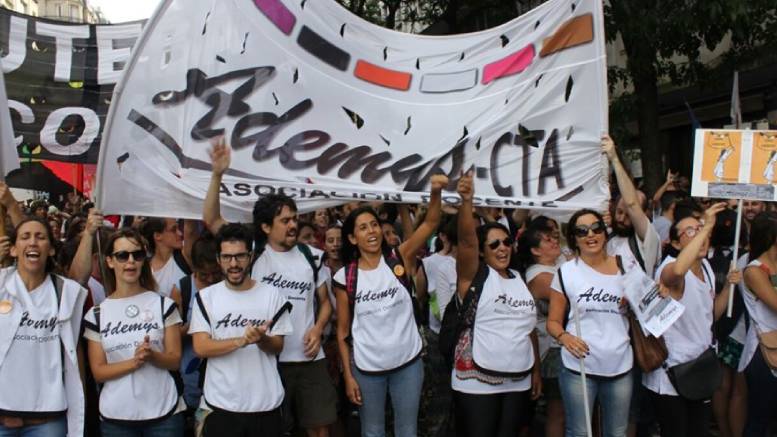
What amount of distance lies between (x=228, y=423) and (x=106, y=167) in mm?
1668

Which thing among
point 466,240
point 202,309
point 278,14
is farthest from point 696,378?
point 278,14

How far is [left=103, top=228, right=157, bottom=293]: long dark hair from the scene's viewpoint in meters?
3.98

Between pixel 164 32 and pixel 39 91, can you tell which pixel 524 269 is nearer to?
pixel 164 32

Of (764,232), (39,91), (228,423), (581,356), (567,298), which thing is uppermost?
(39,91)

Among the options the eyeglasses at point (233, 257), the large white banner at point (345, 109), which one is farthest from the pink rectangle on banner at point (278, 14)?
the eyeglasses at point (233, 257)

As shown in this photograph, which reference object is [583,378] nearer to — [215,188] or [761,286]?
[761,286]

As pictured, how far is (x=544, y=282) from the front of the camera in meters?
4.78

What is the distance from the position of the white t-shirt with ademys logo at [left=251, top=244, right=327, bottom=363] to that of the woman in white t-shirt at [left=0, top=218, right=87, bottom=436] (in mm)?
1027

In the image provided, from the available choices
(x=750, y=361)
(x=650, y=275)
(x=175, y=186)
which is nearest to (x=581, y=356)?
(x=650, y=275)

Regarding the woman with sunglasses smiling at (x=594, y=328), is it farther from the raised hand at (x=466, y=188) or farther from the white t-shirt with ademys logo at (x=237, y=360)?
the white t-shirt with ademys logo at (x=237, y=360)

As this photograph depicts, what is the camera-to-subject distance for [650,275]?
4.48m

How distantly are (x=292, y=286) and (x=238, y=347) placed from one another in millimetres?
677

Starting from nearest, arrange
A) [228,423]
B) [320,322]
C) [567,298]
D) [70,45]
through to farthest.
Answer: [228,423] < [567,298] < [320,322] < [70,45]

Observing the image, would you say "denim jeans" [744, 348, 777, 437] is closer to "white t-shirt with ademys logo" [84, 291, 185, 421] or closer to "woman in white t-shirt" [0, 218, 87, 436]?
"white t-shirt with ademys logo" [84, 291, 185, 421]
